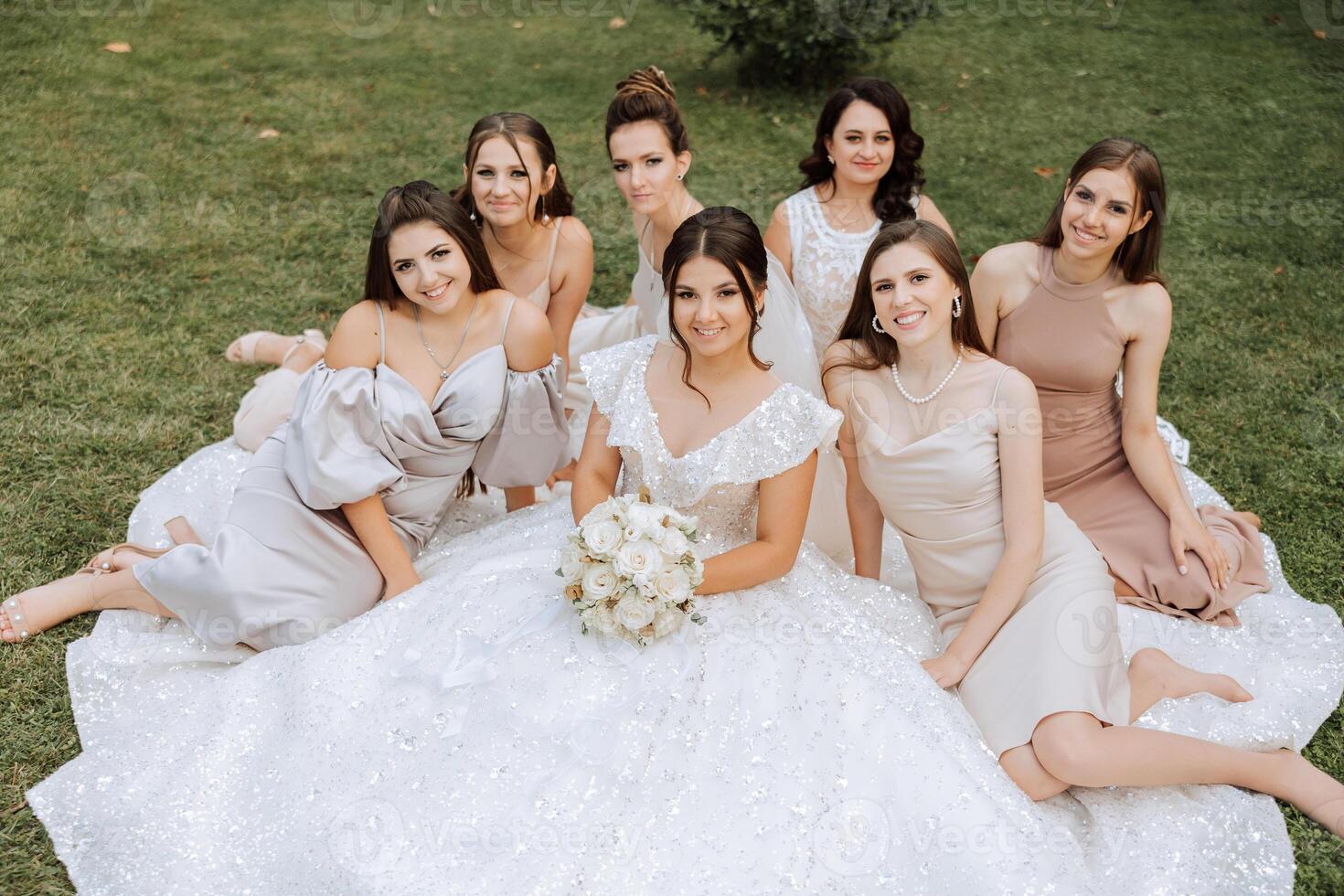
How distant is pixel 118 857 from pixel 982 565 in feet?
8.46

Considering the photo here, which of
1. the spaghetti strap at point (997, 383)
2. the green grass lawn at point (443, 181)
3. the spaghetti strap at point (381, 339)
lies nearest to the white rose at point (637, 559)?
the spaghetti strap at point (997, 383)

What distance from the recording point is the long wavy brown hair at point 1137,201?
12.1 ft

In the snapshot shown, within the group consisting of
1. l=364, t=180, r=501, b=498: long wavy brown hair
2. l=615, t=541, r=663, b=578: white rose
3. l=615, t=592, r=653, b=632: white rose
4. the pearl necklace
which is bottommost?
l=615, t=592, r=653, b=632: white rose

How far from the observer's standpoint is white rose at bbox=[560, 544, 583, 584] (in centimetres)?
291

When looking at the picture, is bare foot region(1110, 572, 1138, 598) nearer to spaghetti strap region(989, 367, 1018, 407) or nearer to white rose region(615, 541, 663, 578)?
spaghetti strap region(989, 367, 1018, 407)

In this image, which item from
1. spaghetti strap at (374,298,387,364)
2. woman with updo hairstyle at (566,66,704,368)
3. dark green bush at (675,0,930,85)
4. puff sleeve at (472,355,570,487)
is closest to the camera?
spaghetti strap at (374,298,387,364)

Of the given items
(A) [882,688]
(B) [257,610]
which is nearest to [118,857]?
(B) [257,610]

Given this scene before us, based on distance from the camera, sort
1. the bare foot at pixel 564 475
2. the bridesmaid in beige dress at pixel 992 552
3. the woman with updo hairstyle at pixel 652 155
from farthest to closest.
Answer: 1. the bare foot at pixel 564 475
2. the woman with updo hairstyle at pixel 652 155
3. the bridesmaid in beige dress at pixel 992 552

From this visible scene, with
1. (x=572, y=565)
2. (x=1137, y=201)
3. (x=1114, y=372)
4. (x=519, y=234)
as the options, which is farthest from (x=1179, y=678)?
(x=519, y=234)

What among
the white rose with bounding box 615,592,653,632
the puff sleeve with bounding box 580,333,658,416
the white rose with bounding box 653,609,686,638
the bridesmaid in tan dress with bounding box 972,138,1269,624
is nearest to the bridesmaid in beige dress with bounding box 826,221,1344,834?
the bridesmaid in tan dress with bounding box 972,138,1269,624

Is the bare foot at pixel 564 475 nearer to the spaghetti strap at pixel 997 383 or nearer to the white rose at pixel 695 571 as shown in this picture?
the white rose at pixel 695 571

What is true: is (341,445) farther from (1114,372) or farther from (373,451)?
(1114,372)

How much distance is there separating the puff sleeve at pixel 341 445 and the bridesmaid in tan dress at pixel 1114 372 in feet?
7.20

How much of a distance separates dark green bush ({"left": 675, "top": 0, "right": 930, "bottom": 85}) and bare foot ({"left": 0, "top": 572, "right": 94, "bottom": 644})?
5838 millimetres
